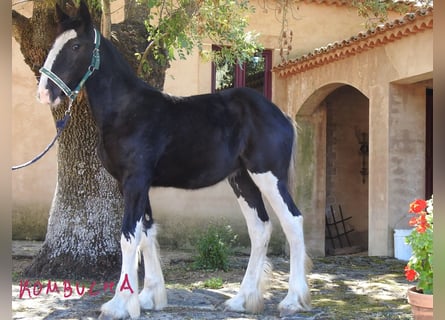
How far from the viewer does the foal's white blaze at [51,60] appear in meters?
3.72

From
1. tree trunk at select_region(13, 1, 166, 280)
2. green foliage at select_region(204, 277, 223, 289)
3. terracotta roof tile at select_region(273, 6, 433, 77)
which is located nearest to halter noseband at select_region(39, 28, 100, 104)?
tree trunk at select_region(13, 1, 166, 280)

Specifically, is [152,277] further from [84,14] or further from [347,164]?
[347,164]

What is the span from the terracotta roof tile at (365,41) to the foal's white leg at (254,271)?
14.2 ft

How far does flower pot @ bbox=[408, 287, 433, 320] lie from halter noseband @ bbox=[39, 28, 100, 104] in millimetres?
2731

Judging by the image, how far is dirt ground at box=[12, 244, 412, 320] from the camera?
430 centimetres

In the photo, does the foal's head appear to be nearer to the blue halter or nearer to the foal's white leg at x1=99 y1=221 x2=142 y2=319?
the blue halter

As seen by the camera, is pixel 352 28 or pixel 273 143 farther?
pixel 352 28

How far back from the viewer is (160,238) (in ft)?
34.8

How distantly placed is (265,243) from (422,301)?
1.55 meters

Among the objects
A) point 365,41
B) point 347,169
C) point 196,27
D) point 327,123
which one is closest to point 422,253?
point 196,27

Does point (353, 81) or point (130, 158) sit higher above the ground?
point (353, 81)

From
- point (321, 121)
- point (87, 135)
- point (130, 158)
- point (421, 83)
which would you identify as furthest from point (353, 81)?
point (130, 158)

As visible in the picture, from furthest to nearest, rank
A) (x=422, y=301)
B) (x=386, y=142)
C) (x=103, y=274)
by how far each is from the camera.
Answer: (x=386, y=142) < (x=103, y=274) < (x=422, y=301)

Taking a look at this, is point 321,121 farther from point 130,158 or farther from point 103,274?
point 130,158
